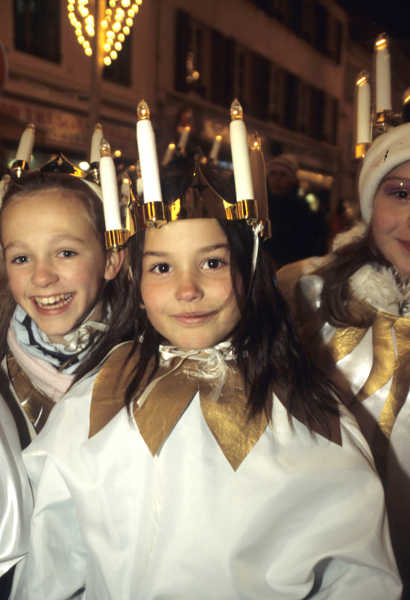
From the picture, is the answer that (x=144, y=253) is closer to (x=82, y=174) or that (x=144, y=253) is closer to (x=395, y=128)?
(x=82, y=174)

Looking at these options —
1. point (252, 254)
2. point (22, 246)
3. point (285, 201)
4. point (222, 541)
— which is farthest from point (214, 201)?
point (285, 201)

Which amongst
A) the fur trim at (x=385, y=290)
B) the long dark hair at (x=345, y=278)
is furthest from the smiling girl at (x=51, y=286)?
the fur trim at (x=385, y=290)

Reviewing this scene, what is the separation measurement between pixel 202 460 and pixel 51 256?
3.07ft

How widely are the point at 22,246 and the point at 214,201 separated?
2.51 ft

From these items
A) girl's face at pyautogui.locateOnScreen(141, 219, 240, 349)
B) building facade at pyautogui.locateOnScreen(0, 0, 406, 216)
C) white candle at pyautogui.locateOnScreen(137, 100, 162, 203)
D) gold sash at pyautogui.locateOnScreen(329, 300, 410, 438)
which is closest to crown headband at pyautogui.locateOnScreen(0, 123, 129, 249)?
girl's face at pyautogui.locateOnScreen(141, 219, 240, 349)

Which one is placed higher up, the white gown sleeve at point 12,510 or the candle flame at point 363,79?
the candle flame at point 363,79

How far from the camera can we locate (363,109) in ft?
7.22

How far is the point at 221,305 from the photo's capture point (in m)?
1.66

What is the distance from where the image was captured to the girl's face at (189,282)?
162 cm

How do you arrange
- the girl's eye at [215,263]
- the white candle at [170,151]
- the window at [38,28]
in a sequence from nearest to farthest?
the girl's eye at [215,263], the white candle at [170,151], the window at [38,28]

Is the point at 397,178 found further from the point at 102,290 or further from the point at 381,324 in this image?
the point at 102,290

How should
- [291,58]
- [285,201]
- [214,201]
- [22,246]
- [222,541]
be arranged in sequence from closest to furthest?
1. [222,541]
2. [214,201]
3. [22,246]
4. [285,201]
5. [291,58]

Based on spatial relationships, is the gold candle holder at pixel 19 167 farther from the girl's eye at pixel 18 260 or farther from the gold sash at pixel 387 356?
the gold sash at pixel 387 356

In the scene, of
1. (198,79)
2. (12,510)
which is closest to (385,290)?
(12,510)
